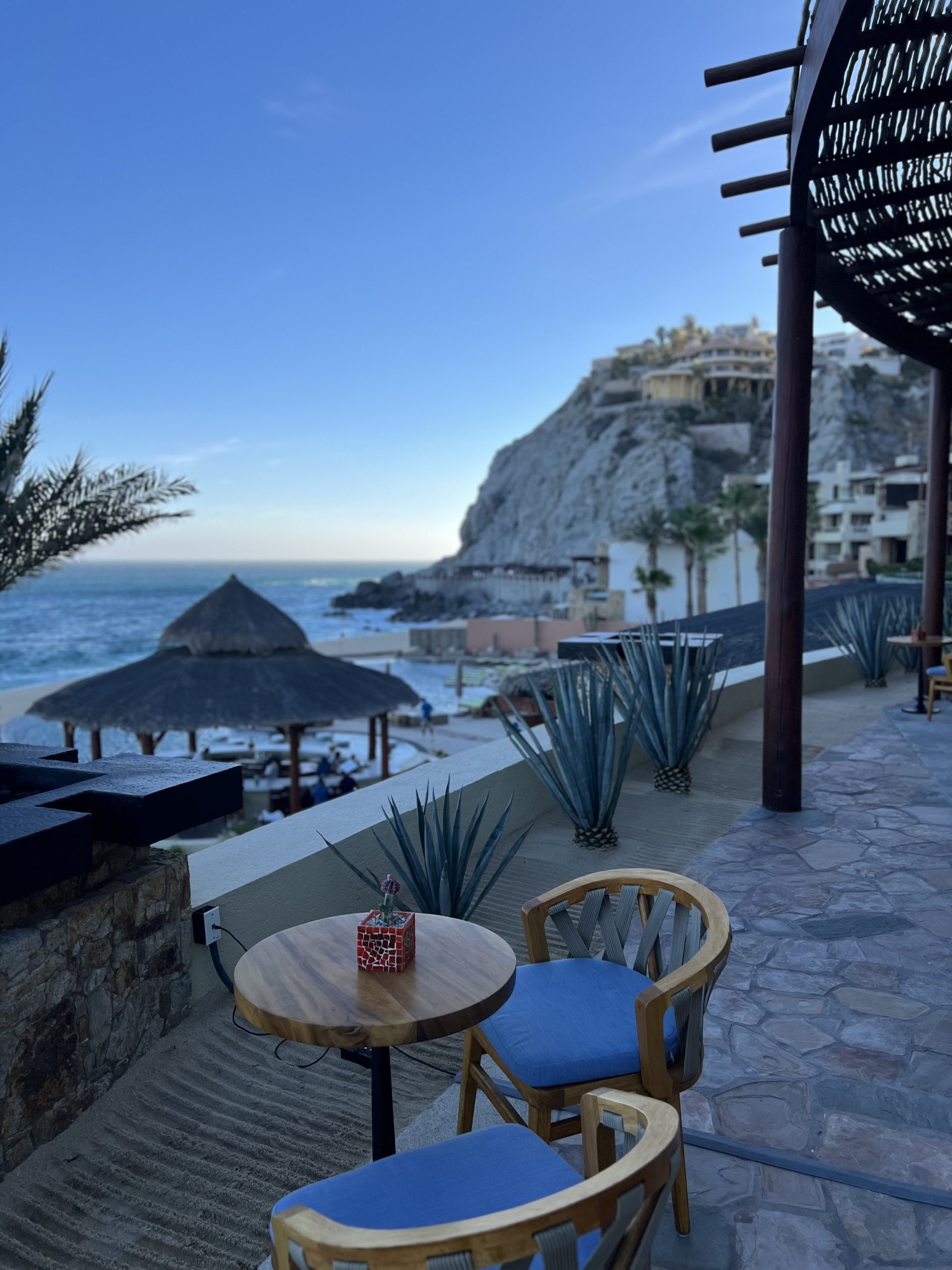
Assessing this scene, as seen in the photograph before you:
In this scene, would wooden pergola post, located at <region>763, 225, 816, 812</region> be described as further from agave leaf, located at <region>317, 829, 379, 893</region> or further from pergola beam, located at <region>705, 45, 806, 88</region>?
agave leaf, located at <region>317, 829, 379, 893</region>

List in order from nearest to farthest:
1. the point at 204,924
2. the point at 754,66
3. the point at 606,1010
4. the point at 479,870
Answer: the point at 606,1010
the point at 204,924
the point at 479,870
the point at 754,66

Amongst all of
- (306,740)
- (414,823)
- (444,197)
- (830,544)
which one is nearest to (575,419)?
(444,197)

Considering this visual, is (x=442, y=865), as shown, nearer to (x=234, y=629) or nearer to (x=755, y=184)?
(x=755, y=184)

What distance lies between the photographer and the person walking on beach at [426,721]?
22188 mm

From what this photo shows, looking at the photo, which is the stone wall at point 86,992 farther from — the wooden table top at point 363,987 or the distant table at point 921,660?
the distant table at point 921,660

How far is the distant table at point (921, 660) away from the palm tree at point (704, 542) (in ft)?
117

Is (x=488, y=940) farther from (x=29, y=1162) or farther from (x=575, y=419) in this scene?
(x=575, y=419)

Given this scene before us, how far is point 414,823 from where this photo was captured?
12.9ft

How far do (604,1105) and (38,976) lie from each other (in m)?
1.55

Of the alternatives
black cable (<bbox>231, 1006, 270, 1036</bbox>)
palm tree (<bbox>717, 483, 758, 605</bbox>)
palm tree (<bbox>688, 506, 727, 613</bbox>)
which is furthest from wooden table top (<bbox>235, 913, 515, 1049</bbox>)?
palm tree (<bbox>688, 506, 727, 613</bbox>)

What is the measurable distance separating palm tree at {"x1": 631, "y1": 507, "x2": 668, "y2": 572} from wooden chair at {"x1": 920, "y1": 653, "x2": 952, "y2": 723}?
38.0 meters

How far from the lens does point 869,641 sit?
30.5 ft

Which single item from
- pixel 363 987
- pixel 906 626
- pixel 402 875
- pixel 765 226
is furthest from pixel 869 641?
pixel 363 987

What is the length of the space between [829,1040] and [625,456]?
3227 inches
